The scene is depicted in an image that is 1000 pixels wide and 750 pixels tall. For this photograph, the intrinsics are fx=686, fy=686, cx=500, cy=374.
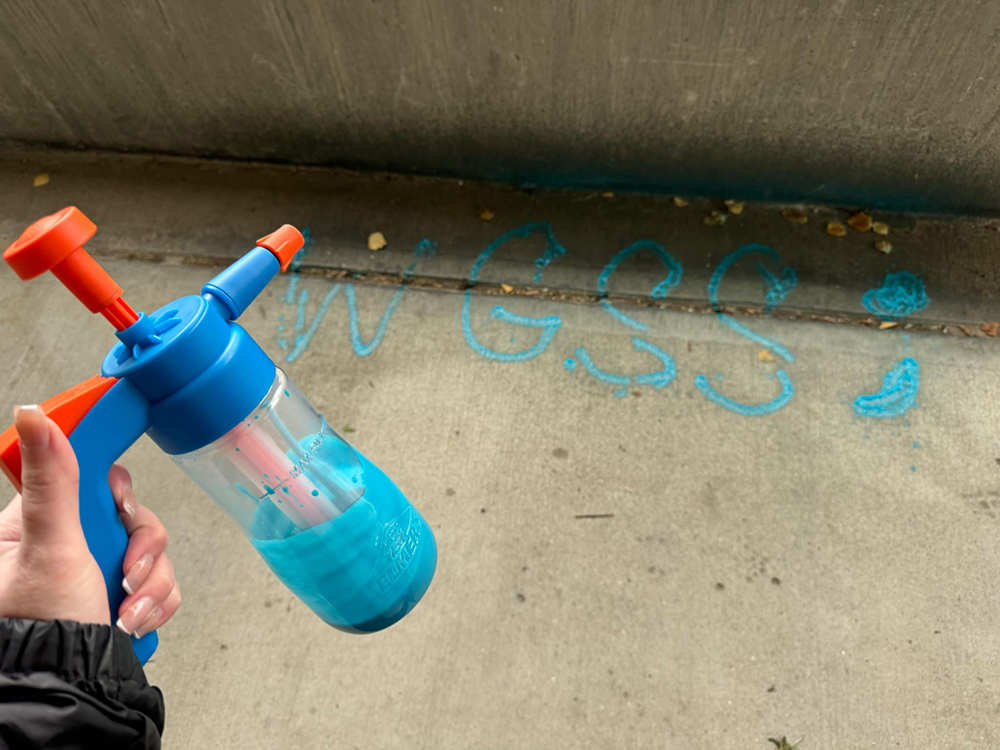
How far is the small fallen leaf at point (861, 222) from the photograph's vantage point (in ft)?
7.13

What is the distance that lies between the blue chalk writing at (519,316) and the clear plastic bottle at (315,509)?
2.77 feet

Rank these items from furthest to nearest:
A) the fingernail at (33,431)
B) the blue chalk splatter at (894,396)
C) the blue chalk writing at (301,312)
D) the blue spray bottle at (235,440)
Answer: the blue chalk writing at (301,312)
the blue chalk splatter at (894,396)
the blue spray bottle at (235,440)
the fingernail at (33,431)

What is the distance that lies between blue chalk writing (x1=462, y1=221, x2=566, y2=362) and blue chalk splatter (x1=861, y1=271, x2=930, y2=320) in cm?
93

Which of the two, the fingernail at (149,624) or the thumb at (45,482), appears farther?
the fingernail at (149,624)

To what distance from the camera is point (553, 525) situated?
169cm

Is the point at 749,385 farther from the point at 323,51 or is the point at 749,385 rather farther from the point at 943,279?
the point at 323,51

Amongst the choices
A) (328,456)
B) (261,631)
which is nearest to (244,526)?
(328,456)

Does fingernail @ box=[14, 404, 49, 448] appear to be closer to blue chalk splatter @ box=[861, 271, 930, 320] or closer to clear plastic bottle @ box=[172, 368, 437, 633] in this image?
clear plastic bottle @ box=[172, 368, 437, 633]

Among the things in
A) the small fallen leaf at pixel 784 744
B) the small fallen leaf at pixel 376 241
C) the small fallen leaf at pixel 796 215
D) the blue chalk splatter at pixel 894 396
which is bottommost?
the small fallen leaf at pixel 784 744

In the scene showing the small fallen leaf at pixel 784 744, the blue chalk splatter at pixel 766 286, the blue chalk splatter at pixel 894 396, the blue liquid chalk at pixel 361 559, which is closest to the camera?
the blue liquid chalk at pixel 361 559

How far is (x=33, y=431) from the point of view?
699mm

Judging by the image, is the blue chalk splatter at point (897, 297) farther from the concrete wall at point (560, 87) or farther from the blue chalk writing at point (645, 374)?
the blue chalk writing at point (645, 374)

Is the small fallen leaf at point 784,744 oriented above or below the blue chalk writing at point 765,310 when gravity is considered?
below

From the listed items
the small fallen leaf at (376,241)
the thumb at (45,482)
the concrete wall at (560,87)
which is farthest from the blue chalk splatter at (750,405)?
the thumb at (45,482)
